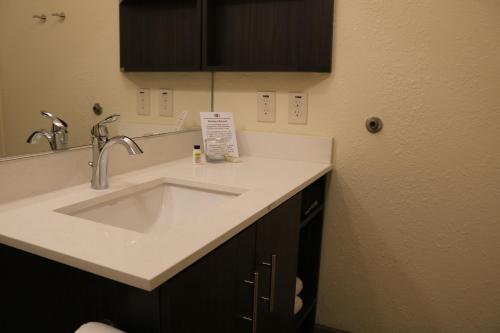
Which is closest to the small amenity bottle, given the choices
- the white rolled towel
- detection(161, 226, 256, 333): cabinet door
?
detection(161, 226, 256, 333): cabinet door

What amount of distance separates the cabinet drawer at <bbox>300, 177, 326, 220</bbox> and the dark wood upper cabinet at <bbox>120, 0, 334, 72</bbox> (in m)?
0.46

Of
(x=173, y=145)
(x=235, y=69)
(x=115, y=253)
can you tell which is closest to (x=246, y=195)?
(x=115, y=253)

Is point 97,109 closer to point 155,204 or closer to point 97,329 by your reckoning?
point 155,204

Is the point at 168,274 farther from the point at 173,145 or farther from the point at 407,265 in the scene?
the point at 407,265

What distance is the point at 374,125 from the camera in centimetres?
157

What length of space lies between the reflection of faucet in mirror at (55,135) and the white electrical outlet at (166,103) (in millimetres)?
564

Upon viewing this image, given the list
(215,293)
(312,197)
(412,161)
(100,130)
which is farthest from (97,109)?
(412,161)

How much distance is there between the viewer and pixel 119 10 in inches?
57.4

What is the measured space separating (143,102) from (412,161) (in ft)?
3.50

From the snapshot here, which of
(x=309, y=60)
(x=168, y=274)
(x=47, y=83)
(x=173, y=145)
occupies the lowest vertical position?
(x=168, y=274)

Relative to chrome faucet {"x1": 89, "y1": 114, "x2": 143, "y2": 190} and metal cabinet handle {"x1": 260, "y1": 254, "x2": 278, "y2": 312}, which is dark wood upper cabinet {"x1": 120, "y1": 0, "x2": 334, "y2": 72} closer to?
chrome faucet {"x1": 89, "y1": 114, "x2": 143, "y2": 190}

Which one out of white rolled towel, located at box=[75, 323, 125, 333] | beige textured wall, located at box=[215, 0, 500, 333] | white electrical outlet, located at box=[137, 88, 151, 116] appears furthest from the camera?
white electrical outlet, located at box=[137, 88, 151, 116]

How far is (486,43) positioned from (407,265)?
2.85 feet

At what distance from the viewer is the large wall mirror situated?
101 cm
